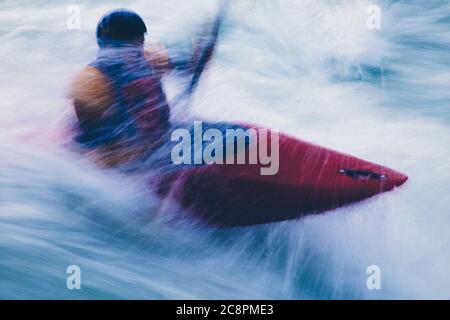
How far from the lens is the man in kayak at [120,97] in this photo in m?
2.59

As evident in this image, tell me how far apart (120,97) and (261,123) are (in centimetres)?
50

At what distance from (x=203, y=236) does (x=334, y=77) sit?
28.4 inches

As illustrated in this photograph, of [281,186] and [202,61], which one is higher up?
[202,61]

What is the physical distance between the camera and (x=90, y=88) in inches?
102

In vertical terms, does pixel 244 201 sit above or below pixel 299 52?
below

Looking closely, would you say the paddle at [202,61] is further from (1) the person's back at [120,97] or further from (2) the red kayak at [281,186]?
(2) the red kayak at [281,186]

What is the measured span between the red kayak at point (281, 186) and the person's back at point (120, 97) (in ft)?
0.57

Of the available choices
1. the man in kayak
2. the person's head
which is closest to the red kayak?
the man in kayak

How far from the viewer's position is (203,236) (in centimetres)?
258

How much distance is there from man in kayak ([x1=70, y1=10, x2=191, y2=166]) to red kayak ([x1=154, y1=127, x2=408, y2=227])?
171 mm

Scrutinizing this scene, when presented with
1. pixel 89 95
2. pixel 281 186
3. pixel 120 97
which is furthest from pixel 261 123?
pixel 89 95

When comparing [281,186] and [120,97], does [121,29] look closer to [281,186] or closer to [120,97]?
[120,97]
